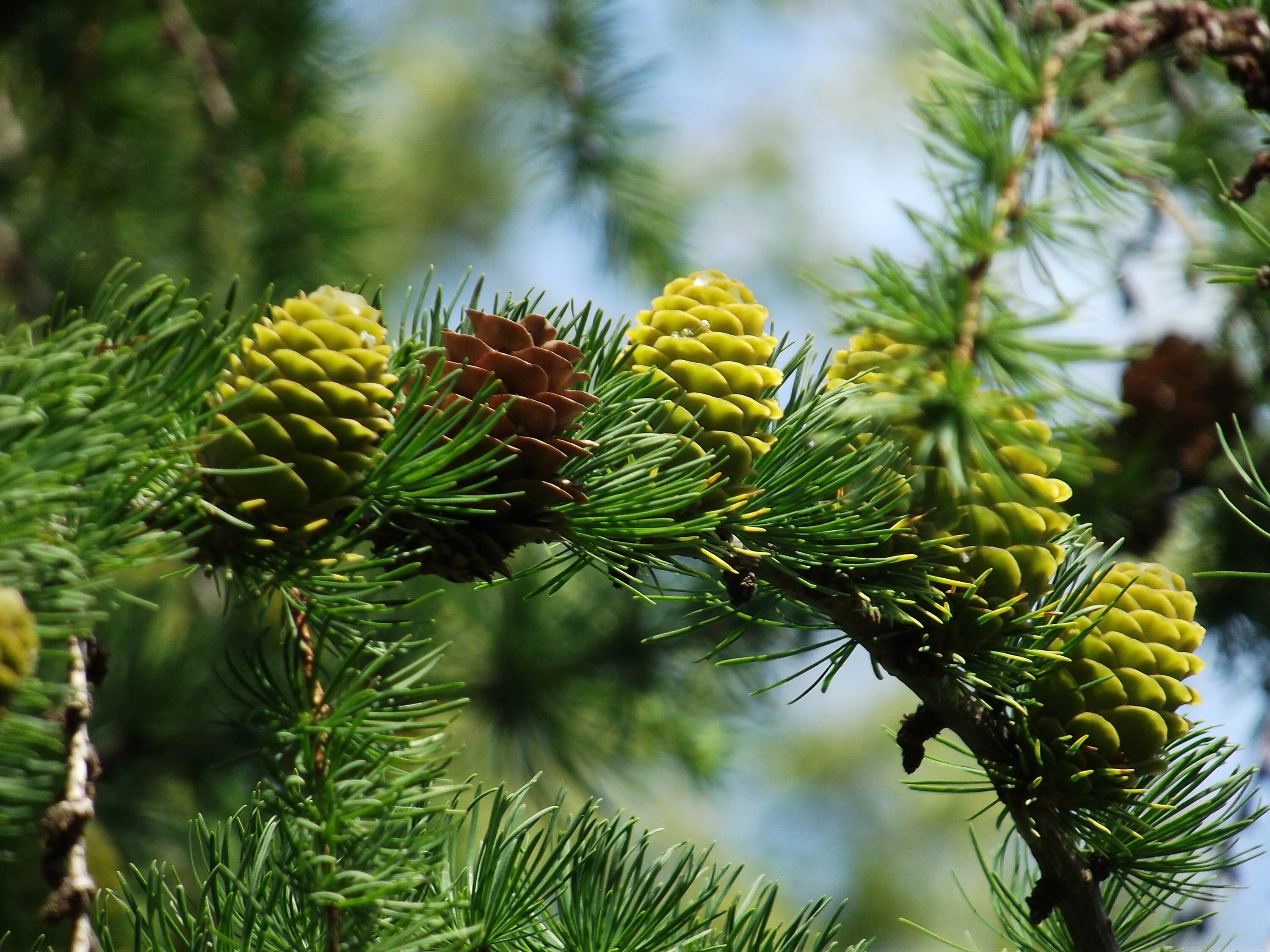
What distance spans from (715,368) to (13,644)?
0.33m

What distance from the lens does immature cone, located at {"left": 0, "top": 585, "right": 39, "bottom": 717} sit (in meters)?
0.36

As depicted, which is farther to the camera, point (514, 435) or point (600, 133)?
point (600, 133)

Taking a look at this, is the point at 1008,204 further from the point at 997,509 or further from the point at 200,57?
the point at 200,57

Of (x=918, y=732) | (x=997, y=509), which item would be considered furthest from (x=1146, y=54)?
(x=918, y=732)

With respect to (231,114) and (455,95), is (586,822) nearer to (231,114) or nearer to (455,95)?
(231,114)

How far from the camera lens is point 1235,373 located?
1.29 metres

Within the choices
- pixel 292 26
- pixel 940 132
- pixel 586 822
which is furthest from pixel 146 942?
pixel 292 26

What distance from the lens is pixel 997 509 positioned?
0.55 metres

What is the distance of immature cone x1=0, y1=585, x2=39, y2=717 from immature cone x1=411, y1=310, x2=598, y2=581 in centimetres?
16

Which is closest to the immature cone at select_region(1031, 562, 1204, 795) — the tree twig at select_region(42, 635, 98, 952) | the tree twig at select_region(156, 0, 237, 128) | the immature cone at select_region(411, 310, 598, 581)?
the immature cone at select_region(411, 310, 598, 581)

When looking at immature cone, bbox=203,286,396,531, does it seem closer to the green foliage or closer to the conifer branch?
the conifer branch

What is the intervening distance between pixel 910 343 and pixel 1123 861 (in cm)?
30

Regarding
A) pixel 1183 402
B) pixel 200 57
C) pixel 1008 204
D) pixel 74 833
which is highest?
pixel 200 57

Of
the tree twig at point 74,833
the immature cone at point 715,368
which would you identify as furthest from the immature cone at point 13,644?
the immature cone at point 715,368
